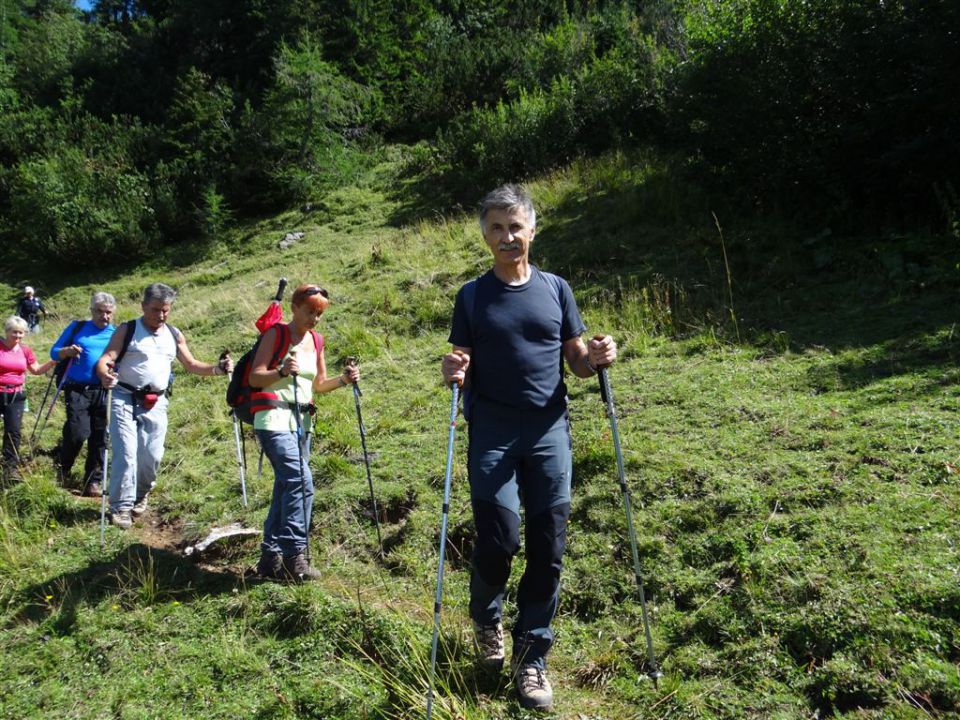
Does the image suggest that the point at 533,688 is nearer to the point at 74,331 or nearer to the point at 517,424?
the point at 517,424

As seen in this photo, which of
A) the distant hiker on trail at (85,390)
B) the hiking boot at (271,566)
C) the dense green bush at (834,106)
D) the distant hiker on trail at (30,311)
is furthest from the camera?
the distant hiker on trail at (30,311)

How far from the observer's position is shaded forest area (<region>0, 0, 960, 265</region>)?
31.9ft

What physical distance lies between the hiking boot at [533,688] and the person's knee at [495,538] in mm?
474

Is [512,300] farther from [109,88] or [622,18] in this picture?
[109,88]

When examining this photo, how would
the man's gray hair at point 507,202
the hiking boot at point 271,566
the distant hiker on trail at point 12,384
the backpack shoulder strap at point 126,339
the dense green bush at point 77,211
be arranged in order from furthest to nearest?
the dense green bush at point 77,211 → the distant hiker on trail at point 12,384 → the backpack shoulder strap at point 126,339 → the hiking boot at point 271,566 → the man's gray hair at point 507,202

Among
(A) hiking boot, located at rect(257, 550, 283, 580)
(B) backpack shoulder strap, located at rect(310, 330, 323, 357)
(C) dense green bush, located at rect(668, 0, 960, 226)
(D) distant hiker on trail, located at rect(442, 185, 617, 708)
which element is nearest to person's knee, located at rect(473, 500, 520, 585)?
(D) distant hiker on trail, located at rect(442, 185, 617, 708)

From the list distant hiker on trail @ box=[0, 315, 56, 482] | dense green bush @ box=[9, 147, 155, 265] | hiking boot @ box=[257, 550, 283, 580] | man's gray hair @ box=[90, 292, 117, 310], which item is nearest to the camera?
hiking boot @ box=[257, 550, 283, 580]

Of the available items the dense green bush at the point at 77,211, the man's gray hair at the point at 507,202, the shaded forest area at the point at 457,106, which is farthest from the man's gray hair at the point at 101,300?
the dense green bush at the point at 77,211

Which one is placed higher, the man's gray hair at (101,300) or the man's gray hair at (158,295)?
the man's gray hair at (101,300)

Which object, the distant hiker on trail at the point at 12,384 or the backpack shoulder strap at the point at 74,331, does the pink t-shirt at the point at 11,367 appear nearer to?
the distant hiker on trail at the point at 12,384

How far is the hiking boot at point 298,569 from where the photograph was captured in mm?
5109

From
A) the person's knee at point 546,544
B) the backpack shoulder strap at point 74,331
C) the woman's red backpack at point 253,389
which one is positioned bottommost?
the person's knee at point 546,544

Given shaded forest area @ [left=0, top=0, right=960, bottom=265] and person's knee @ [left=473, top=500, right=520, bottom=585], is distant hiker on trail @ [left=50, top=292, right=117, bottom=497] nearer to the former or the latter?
person's knee @ [left=473, top=500, right=520, bottom=585]

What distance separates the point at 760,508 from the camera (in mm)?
4828
